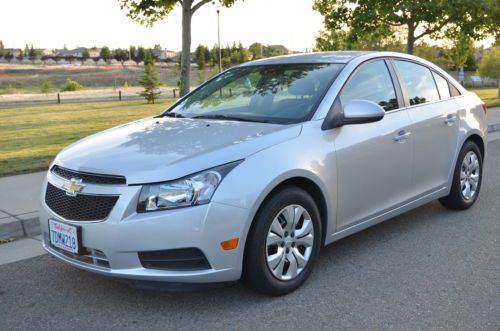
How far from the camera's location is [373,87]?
4.51m

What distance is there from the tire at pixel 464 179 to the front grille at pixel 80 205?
141 inches

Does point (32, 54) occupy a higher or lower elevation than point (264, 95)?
higher

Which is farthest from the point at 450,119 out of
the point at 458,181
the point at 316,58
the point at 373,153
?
the point at 316,58

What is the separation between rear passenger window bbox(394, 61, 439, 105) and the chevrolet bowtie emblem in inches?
116

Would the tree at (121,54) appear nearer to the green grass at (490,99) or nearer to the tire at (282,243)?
the green grass at (490,99)

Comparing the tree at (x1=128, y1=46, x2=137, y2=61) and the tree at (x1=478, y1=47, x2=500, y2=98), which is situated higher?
the tree at (x1=128, y1=46, x2=137, y2=61)

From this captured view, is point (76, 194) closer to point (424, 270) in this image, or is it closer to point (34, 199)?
point (424, 270)

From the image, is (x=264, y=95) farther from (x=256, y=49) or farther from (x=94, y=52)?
(x=94, y=52)

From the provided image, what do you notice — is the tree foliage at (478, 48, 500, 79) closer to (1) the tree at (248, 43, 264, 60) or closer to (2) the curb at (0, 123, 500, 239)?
(2) the curb at (0, 123, 500, 239)

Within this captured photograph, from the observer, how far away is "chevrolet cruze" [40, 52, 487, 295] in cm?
318

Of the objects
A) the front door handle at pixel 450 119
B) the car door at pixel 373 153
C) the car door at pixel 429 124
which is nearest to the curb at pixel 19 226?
the car door at pixel 373 153

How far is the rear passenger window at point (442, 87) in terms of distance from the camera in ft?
17.5

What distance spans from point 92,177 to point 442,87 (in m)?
3.63

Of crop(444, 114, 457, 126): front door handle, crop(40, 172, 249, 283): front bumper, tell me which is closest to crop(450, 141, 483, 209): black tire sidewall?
crop(444, 114, 457, 126): front door handle
